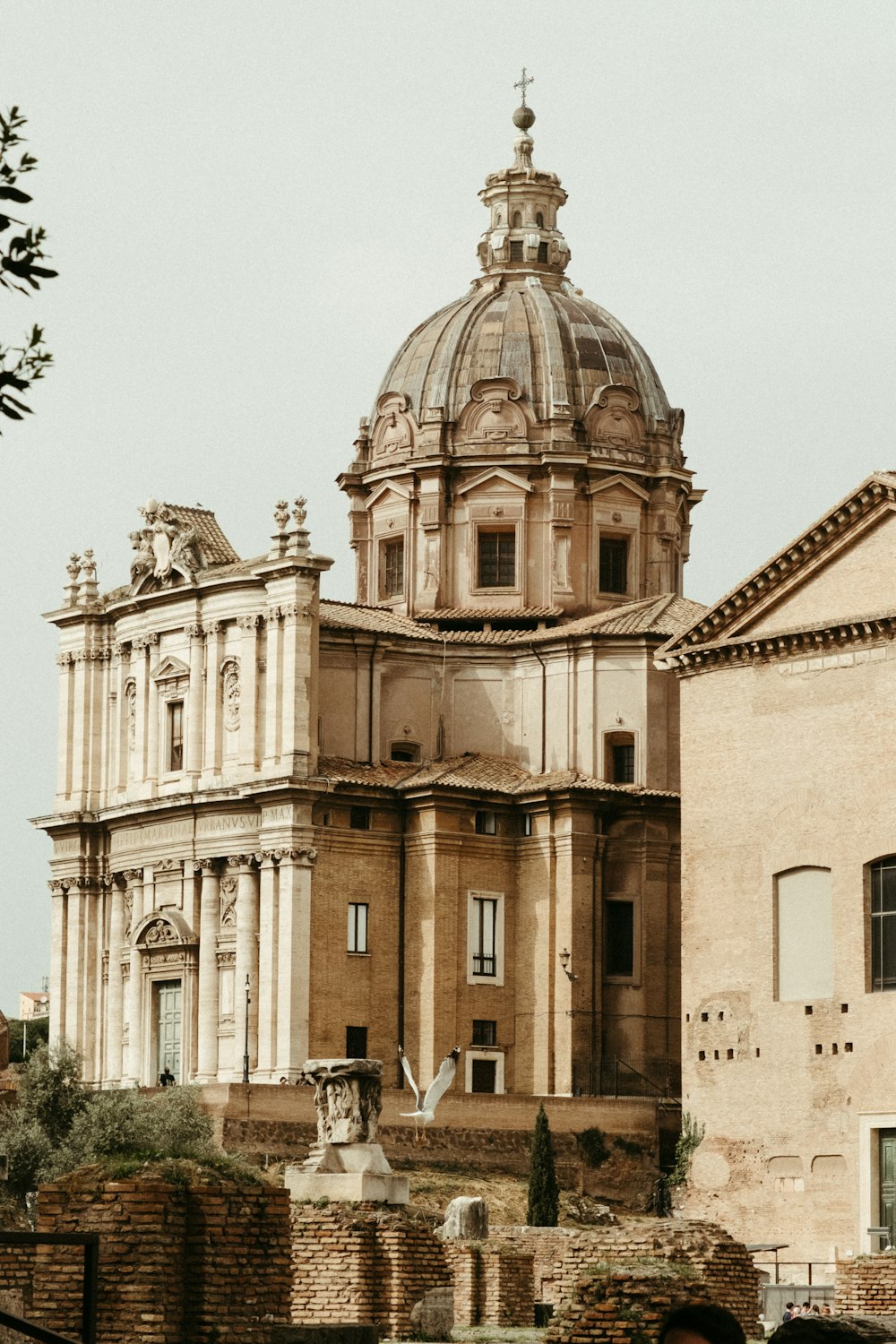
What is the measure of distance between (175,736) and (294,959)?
23.8 ft

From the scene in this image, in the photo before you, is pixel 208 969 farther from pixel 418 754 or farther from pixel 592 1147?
pixel 592 1147

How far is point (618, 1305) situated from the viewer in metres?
21.6

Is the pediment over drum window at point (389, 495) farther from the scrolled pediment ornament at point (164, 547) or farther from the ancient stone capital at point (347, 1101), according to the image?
the ancient stone capital at point (347, 1101)

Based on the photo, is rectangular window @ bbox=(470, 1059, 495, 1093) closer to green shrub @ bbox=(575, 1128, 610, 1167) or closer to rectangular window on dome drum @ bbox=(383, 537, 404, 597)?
green shrub @ bbox=(575, 1128, 610, 1167)

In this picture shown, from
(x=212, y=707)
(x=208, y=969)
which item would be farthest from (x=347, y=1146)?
(x=212, y=707)

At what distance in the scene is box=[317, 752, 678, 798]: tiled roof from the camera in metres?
57.9

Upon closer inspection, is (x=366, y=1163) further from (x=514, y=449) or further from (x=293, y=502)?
(x=514, y=449)

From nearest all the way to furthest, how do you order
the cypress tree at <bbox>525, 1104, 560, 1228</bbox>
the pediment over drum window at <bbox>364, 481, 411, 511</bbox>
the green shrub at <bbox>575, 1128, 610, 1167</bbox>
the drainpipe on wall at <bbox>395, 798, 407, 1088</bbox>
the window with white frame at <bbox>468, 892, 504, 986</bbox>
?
the cypress tree at <bbox>525, 1104, 560, 1228</bbox> → the green shrub at <bbox>575, 1128, 610, 1167</bbox> → the drainpipe on wall at <bbox>395, 798, 407, 1088</bbox> → the window with white frame at <bbox>468, 892, 504, 986</bbox> → the pediment over drum window at <bbox>364, 481, 411, 511</bbox>

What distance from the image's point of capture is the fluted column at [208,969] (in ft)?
191

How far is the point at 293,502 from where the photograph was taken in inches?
2320

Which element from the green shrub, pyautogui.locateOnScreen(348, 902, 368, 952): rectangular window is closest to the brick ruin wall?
the green shrub

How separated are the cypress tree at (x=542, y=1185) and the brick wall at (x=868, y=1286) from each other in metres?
17.4

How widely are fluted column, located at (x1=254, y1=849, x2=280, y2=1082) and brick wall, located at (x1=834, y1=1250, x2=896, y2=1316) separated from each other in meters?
25.8

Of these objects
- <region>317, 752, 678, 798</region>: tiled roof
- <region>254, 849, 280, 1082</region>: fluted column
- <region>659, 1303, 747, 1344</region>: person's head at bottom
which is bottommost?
<region>659, 1303, 747, 1344</region>: person's head at bottom
